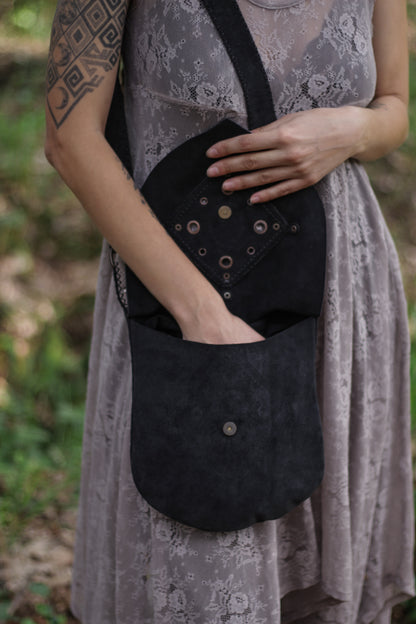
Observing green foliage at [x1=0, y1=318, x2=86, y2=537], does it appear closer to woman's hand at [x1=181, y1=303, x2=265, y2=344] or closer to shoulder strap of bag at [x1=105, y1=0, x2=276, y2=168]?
woman's hand at [x1=181, y1=303, x2=265, y2=344]

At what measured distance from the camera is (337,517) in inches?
48.2

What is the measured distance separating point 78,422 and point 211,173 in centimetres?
203

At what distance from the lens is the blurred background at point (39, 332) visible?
2.21 m

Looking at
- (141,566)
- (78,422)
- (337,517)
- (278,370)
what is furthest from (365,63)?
(78,422)

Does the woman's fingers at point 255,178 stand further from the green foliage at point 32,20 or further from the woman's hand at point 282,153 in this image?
the green foliage at point 32,20

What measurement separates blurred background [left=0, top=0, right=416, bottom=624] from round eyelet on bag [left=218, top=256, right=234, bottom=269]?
4.62ft

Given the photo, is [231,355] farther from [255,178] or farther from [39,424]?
[39,424]

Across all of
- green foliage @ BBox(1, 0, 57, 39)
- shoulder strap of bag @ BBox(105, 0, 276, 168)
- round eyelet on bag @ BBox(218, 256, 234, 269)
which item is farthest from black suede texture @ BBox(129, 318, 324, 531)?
green foliage @ BBox(1, 0, 57, 39)

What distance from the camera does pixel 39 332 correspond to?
10.4 feet

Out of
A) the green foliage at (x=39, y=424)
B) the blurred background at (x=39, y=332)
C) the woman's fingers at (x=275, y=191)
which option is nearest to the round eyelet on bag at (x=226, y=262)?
the woman's fingers at (x=275, y=191)

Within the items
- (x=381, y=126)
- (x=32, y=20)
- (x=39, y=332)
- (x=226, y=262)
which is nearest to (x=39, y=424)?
(x=39, y=332)

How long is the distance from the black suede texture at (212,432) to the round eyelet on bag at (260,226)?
191 millimetres

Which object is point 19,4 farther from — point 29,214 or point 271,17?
point 271,17

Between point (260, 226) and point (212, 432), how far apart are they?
0.37 meters
